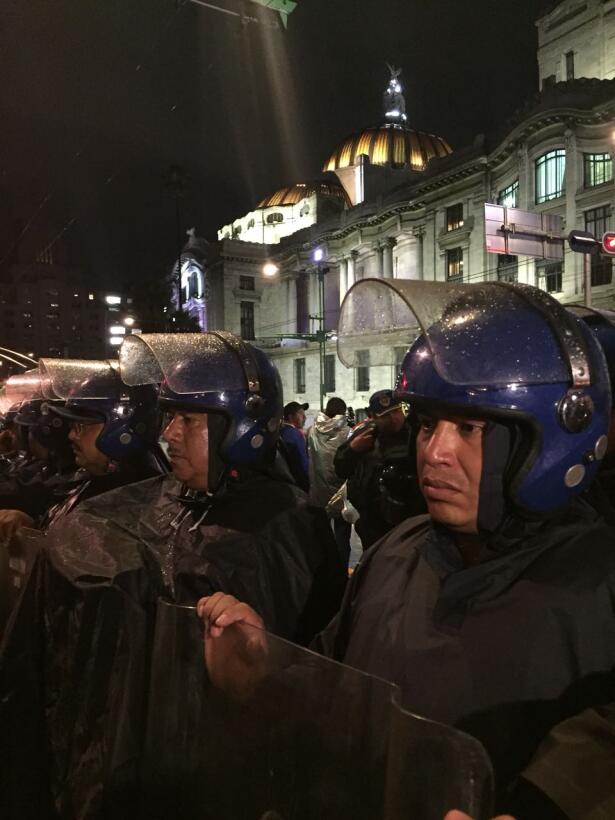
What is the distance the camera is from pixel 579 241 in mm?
12312

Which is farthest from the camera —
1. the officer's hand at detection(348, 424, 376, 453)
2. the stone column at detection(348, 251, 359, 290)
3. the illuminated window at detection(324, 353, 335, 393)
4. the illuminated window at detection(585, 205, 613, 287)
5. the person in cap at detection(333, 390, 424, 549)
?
the stone column at detection(348, 251, 359, 290)

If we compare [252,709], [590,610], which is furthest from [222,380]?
[590,610]

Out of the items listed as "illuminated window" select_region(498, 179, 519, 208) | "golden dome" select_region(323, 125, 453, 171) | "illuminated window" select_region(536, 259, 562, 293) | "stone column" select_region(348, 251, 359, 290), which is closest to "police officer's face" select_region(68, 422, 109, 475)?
"illuminated window" select_region(536, 259, 562, 293)

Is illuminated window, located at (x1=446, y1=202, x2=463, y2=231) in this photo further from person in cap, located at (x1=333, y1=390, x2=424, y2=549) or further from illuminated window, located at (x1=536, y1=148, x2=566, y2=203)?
person in cap, located at (x1=333, y1=390, x2=424, y2=549)

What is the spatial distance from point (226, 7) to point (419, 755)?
8742 millimetres

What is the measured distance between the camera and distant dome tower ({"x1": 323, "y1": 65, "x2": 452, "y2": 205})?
190ft

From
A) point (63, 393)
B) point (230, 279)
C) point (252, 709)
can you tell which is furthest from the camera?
point (230, 279)

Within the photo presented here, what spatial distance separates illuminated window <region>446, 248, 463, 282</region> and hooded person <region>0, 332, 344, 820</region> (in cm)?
3589

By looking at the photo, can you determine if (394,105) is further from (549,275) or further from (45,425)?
(45,425)

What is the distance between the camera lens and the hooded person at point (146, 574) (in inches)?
83.6

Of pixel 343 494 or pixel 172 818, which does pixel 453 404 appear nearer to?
pixel 172 818

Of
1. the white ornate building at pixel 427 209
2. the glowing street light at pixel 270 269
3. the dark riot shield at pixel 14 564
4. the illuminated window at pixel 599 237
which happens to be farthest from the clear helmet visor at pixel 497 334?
the glowing street light at pixel 270 269

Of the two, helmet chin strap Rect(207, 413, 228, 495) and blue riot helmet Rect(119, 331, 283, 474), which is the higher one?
blue riot helmet Rect(119, 331, 283, 474)

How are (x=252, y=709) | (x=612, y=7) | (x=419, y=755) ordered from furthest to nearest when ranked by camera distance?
(x=612, y=7) < (x=252, y=709) < (x=419, y=755)
